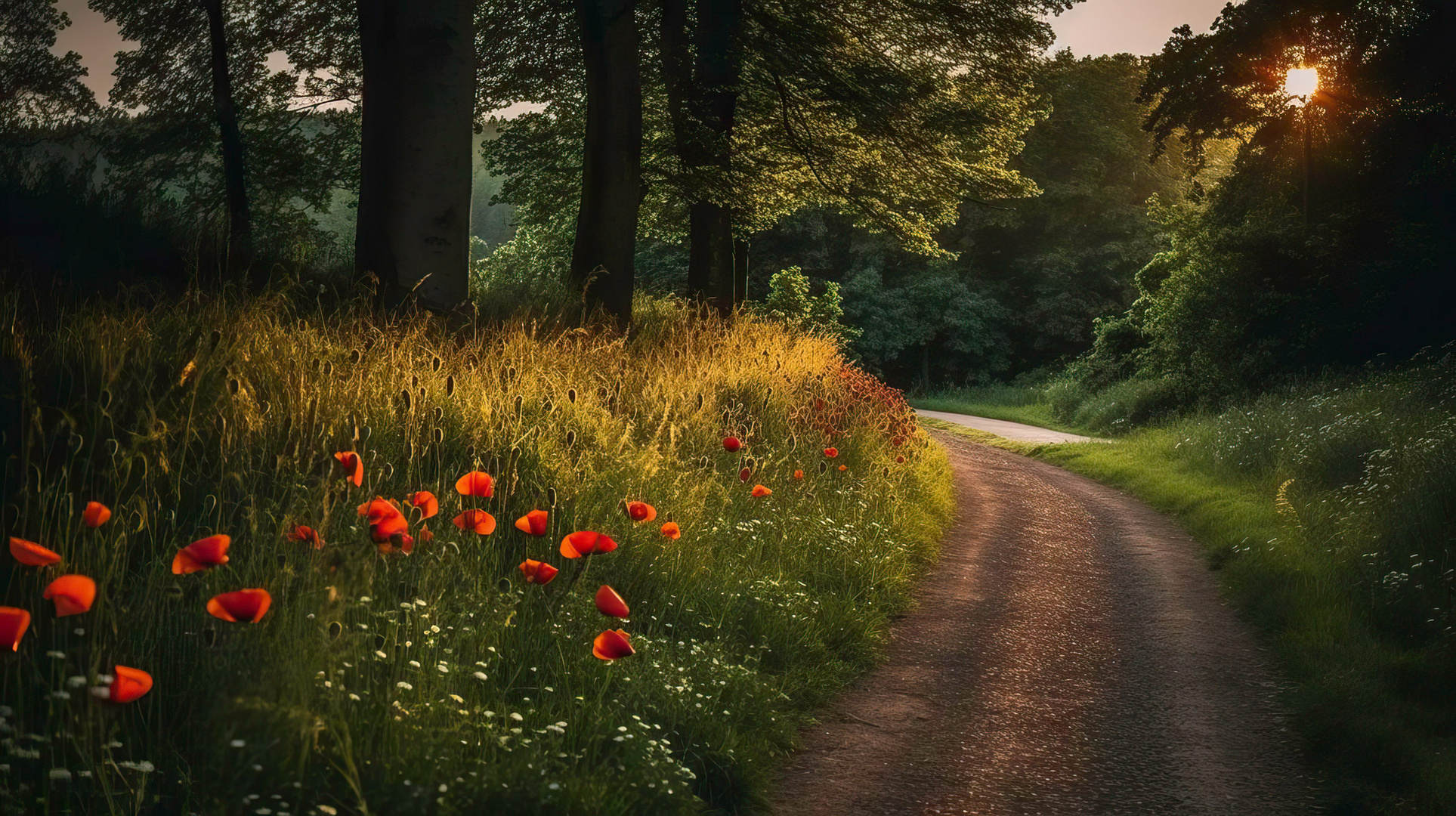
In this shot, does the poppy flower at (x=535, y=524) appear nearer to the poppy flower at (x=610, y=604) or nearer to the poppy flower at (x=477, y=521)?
the poppy flower at (x=477, y=521)

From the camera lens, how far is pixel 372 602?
142 inches

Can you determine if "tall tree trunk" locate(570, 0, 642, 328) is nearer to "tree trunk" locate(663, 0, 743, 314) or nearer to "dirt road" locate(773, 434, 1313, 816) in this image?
"tree trunk" locate(663, 0, 743, 314)

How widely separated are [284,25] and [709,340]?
10.6m

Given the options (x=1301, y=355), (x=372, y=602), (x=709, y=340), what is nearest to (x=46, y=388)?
(x=372, y=602)

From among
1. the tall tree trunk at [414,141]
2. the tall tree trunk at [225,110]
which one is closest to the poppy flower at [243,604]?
the tall tree trunk at [414,141]

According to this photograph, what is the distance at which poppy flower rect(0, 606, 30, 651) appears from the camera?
7.09 feet

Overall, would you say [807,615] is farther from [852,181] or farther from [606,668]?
Result: [852,181]

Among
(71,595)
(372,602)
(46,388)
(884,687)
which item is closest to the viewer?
(71,595)

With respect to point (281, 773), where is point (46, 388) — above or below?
above

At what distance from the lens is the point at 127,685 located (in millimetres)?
2215

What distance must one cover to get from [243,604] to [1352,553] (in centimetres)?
741

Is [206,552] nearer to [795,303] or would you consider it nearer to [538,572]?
[538,572]

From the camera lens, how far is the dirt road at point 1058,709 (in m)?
4.13

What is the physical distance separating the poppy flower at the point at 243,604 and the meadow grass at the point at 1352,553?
159 inches
